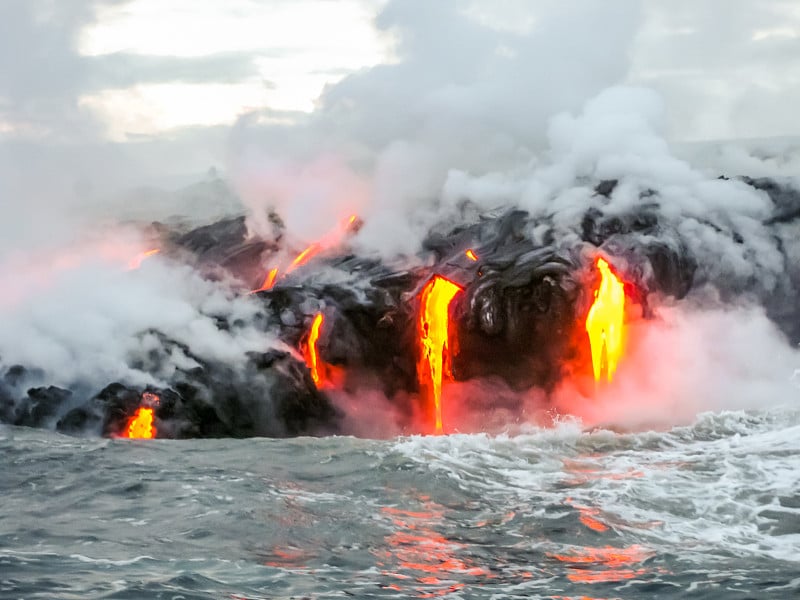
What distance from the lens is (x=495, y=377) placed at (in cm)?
2400

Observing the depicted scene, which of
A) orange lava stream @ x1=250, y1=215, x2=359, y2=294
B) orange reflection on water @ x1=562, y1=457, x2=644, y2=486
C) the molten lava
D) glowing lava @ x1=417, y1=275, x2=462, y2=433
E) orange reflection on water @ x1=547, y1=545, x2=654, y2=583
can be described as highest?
orange lava stream @ x1=250, y1=215, x2=359, y2=294

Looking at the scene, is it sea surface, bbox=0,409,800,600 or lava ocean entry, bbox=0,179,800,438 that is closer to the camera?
sea surface, bbox=0,409,800,600

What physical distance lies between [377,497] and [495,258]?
11.7m

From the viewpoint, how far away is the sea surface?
956 cm

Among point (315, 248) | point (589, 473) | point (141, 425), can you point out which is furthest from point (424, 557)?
point (315, 248)

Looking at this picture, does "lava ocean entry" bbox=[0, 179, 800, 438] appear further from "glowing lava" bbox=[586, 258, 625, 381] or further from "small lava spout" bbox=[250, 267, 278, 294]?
"small lava spout" bbox=[250, 267, 278, 294]

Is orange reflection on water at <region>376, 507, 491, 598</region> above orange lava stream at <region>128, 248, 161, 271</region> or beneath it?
beneath

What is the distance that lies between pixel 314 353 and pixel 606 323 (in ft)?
23.4

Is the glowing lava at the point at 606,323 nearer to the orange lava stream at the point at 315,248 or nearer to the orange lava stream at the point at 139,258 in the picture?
the orange lava stream at the point at 315,248

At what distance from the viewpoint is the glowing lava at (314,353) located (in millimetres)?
22875

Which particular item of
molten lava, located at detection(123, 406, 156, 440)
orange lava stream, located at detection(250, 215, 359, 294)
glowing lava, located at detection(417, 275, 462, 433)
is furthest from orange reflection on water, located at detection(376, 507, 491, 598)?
orange lava stream, located at detection(250, 215, 359, 294)

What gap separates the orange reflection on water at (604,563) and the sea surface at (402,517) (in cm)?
4

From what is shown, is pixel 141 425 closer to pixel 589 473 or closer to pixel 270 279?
pixel 270 279

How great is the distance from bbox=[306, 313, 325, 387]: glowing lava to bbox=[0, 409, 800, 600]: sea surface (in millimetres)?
4282
